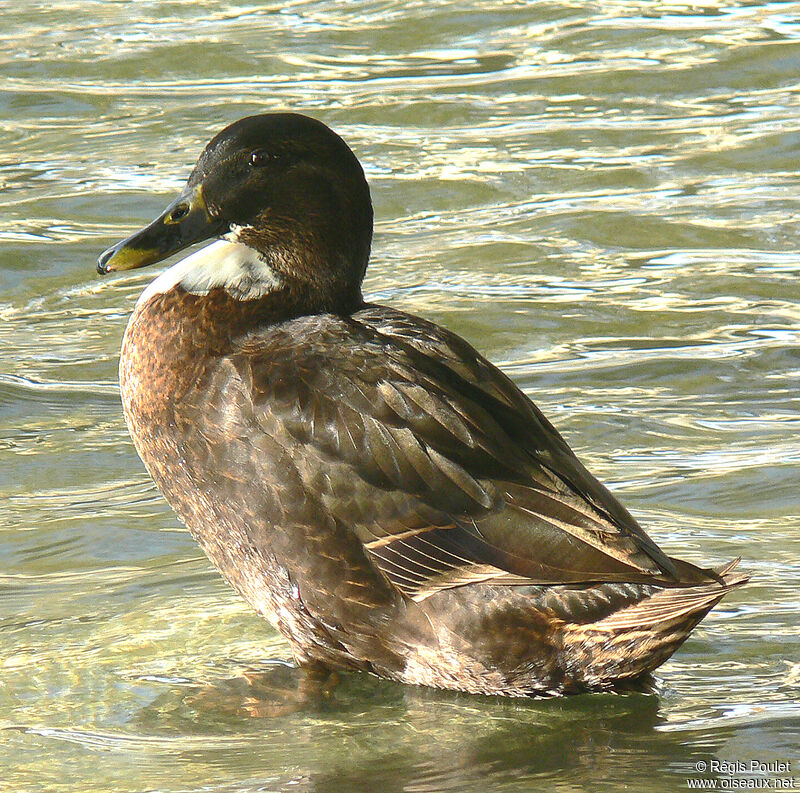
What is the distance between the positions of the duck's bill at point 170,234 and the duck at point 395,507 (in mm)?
281

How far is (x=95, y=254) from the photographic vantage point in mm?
8836

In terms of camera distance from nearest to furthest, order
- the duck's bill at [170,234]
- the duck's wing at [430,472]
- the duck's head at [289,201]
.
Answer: the duck's wing at [430,472] < the duck's head at [289,201] < the duck's bill at [170,234]

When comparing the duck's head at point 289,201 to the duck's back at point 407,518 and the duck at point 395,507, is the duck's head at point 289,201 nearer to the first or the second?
the duck at point 395,507

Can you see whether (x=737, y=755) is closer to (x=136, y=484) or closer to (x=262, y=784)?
(x=262, y=784)

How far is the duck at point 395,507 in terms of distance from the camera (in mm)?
4500

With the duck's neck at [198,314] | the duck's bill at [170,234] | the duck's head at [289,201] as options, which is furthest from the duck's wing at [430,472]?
the duck's bill at [170,234]

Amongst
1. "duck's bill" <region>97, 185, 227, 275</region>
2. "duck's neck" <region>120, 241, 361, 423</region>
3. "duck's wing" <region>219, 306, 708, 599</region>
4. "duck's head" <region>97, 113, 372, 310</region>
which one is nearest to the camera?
"duck's wing" <region>219, 306, 708, 599</region>

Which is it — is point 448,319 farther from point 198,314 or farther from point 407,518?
point 407,518

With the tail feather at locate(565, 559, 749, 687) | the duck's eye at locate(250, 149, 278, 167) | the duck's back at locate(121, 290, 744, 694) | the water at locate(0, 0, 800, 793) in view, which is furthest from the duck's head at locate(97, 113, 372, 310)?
the tail feather at locate(565, 559, 749, 687)

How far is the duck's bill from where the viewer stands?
207 inches

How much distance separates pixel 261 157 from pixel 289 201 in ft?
0.49

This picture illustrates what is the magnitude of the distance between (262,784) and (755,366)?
3.64 metres

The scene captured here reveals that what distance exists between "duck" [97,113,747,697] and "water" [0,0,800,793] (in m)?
0.21

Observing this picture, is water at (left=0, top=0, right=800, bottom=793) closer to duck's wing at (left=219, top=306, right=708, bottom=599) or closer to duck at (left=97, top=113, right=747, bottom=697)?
duck at (left=97, top=113, right=747, bottom=697)
